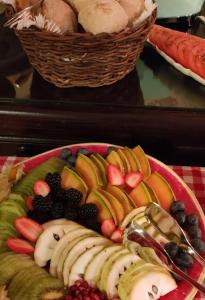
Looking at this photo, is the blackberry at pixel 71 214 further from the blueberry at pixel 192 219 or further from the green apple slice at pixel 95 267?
the blueberry at pixel 192 219

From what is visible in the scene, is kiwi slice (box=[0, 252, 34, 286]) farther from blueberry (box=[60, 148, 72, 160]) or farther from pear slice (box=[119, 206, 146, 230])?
blueberry (box=[60, 148, 72, 160])

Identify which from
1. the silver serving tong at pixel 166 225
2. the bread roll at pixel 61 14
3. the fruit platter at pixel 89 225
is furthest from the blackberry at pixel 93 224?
the bread roll at pixel 61 14

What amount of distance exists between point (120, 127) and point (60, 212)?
0.31 m

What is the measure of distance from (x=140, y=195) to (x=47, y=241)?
225 millimetres

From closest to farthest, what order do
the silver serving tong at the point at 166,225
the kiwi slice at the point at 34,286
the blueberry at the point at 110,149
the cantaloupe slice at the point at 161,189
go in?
the kiwi slice at the point at 34,286, the silver serving tong at the point at 166,225, the cantaloupe slice at the point at 161,189, the blueberry at the point at 110,149

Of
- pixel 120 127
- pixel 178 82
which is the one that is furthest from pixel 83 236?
pixel 178 82

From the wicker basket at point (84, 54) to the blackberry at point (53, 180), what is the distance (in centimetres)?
26

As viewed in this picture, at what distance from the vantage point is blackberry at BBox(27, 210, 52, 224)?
954 millimetres

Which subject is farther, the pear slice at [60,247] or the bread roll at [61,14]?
the bread roll at [61,14]

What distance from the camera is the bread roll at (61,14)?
106cm

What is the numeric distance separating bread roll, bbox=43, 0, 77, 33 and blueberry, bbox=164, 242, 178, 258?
21.3 inches

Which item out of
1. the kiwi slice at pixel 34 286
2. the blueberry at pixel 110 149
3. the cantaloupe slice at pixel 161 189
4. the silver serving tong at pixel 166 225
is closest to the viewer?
the kiwi slice at pixel 34 286

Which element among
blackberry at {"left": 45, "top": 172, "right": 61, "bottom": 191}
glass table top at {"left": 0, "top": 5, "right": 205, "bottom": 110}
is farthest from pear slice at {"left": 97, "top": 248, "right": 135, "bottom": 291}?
glass table top at {"left": 0, "top": 5, "right": 205, "bottom": 110}

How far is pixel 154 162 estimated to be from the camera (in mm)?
1102
